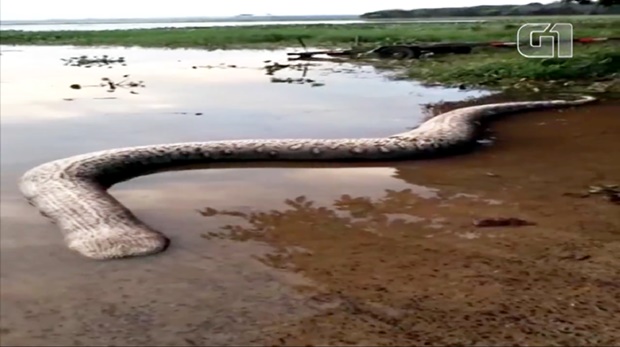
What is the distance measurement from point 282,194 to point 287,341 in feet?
10.3

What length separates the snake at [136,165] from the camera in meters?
4.88

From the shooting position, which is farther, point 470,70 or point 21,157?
point 470,70

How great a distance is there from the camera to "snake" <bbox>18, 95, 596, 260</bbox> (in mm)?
4883

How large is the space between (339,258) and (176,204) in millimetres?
1959

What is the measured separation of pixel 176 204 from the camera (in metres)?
6.19

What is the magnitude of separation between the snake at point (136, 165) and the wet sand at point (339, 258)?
5.4 inches

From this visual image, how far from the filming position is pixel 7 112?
11.8 m

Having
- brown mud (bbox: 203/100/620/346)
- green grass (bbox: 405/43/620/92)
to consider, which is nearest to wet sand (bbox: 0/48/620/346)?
brown mud (bbox: 203/100/620/346)

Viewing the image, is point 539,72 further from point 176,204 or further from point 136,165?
point 176,204

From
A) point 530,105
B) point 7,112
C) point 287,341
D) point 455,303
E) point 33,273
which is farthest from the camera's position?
point 530,105

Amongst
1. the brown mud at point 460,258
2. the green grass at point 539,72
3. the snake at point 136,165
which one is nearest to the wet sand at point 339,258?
the brown mud at point 460,258

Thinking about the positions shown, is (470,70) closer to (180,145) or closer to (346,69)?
(346,69)

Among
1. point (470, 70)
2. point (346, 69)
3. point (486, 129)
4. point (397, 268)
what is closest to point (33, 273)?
point (397, 268)

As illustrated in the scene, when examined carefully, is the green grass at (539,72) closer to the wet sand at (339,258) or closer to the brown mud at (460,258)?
the wet sand at (339,258)
